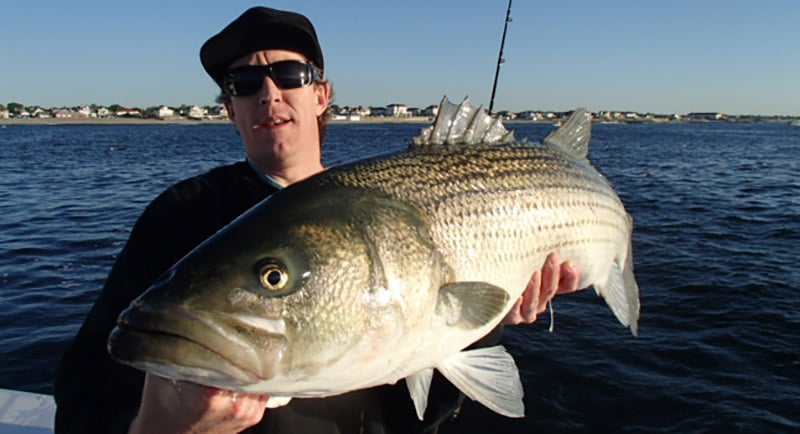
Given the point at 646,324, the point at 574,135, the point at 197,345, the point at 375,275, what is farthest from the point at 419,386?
the point at 646,324

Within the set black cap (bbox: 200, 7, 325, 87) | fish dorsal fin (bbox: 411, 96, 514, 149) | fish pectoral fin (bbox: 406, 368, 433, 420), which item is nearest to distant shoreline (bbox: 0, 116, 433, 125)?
black cap (bbox: 200, 7, 325, 87)

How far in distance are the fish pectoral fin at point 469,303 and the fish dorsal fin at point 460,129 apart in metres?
0.77

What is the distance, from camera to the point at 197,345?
1676 millimetres

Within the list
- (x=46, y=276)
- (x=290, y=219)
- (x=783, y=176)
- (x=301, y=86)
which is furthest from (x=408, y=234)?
(x=783, y=176)

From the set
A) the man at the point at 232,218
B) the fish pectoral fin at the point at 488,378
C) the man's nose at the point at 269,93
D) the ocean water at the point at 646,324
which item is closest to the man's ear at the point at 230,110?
the man at the point at 232,218

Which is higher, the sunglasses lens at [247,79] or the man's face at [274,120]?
the sunglasses lens at [247,79]

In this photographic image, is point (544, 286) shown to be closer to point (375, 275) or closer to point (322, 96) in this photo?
point (375, 275)

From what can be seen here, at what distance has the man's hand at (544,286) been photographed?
2.80 metres

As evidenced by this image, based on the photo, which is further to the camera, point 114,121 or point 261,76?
point 114,121

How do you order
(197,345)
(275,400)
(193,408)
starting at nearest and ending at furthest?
1. (197,345)
2. (193,408)
3. (275,400)

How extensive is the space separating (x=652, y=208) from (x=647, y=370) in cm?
1210

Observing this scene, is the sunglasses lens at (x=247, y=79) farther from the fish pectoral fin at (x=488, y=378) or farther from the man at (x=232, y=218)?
the fish pectoral fin at (x=488, y=378)

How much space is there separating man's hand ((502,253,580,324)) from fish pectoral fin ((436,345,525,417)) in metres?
0.42

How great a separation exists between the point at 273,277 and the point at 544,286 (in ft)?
5.03
